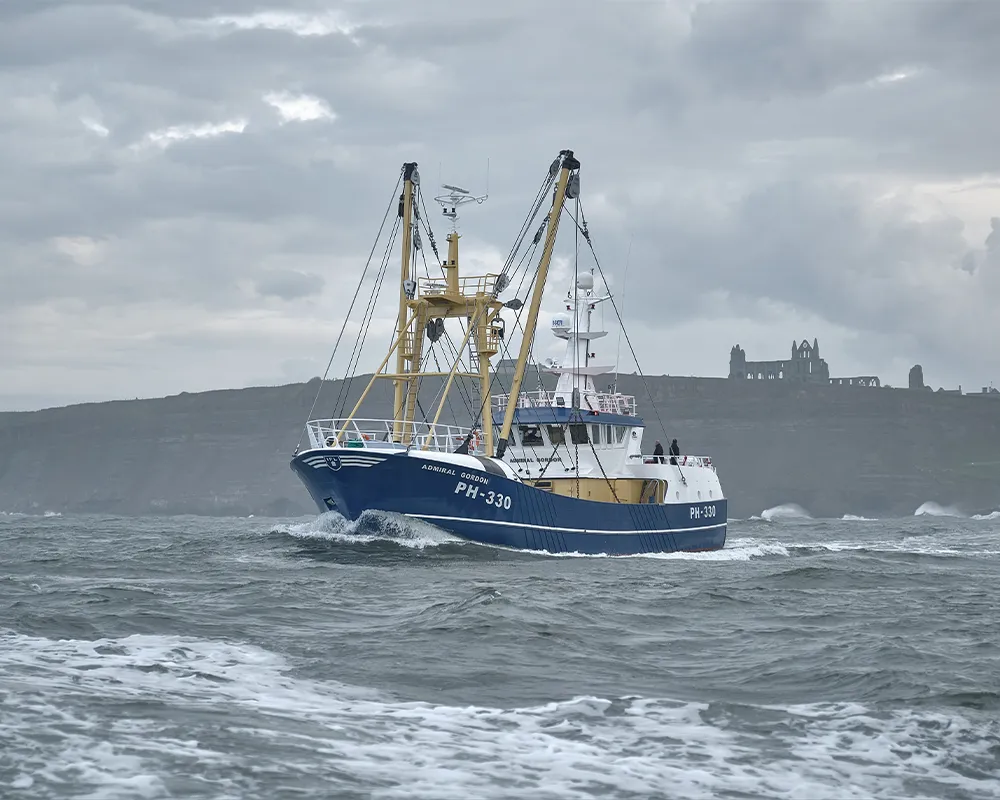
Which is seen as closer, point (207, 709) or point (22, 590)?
point (207, 709)

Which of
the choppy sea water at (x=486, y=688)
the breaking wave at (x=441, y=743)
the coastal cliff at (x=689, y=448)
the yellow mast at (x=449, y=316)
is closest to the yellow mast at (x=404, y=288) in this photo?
the yellow mast at (x=449, y=316)

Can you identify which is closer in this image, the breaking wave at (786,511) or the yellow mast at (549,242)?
the yellow mast at (549,242)

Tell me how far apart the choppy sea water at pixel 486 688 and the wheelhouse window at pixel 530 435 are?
13841 millimetres

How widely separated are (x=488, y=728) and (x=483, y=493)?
786 inches

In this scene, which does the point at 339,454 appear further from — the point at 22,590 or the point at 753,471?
the point at 753,471

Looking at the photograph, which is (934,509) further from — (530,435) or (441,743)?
(441,743)

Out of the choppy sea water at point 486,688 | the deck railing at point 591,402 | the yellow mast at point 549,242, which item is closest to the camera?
the choppy sea water at point 486,688

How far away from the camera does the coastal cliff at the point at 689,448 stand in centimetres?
13962

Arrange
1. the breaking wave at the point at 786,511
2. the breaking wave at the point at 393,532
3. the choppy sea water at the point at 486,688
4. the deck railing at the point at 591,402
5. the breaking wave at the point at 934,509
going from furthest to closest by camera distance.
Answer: the breaking wave at the point at 934,509 → the breaking wave at the point at 786,511 → the deck railing at the point at 591,402 → the breaking wave at the point at 393,532 → the choppy sea water at the point at 486,688

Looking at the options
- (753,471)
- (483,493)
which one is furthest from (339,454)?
(753,471)

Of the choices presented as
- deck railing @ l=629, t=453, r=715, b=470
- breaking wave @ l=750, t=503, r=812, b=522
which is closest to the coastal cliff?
breaking wave @ l=750, t=503, r=812, b=522

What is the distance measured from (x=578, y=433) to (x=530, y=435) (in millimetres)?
1656

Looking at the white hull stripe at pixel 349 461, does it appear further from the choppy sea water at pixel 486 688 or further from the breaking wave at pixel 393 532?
the choppy sea water at pixel 486 688

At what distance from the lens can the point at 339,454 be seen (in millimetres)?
31203
